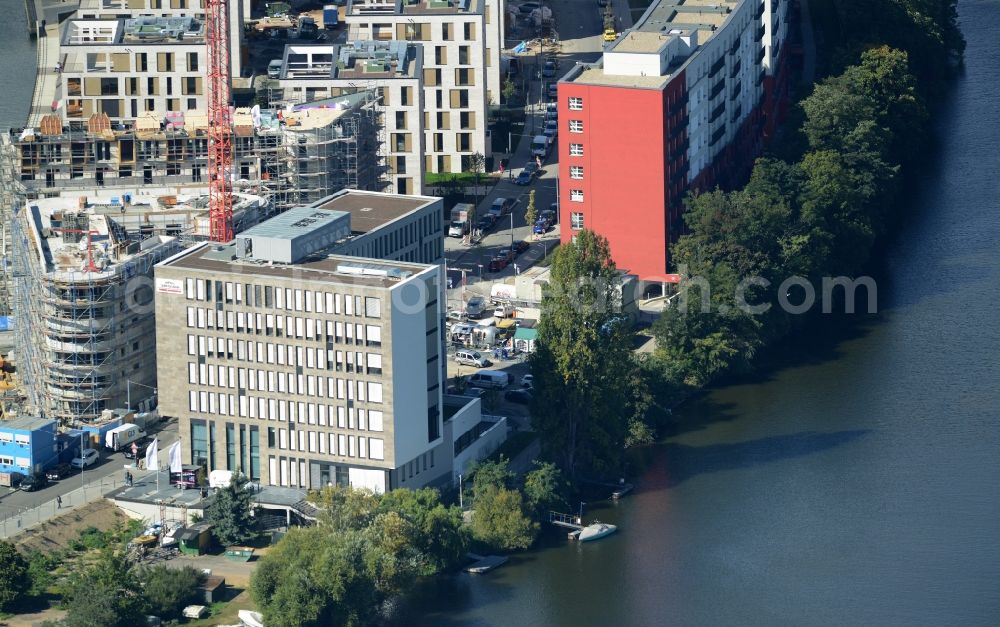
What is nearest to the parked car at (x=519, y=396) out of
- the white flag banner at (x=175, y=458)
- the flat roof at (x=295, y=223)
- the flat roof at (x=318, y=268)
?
the flat roof at (x=318, y=268)

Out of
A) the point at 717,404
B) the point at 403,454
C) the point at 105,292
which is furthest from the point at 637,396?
the point at 105,292

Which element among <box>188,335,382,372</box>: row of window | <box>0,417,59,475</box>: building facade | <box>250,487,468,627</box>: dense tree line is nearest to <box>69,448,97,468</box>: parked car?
<box>0,417,59,475</box>: building facade

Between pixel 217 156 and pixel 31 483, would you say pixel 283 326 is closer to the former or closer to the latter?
pixel 31 483

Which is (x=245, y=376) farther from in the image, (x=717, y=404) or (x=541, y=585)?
(x=717, y=404)

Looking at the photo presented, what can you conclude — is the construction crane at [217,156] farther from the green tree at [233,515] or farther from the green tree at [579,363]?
the green tree at [233,515]

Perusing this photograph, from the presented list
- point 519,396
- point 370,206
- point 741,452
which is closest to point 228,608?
point 370,206
